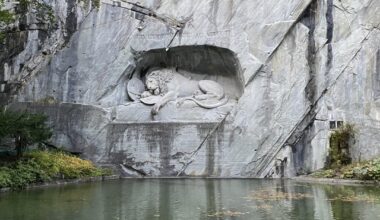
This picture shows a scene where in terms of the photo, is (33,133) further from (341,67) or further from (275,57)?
(341,67)

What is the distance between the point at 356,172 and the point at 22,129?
9.04 metres

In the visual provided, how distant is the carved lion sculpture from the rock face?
30cm

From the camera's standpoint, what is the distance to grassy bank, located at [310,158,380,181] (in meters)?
13.5

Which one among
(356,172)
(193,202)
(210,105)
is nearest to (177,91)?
(210,105)

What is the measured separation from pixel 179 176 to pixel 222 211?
323 inches

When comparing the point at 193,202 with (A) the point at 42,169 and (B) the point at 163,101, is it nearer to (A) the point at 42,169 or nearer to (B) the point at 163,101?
(A) the point at 42,169

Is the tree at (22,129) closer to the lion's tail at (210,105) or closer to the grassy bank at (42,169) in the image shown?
the grassy bank at (42,169)

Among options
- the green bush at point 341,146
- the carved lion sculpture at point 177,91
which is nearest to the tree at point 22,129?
the carved lion sculpture at point 177,91

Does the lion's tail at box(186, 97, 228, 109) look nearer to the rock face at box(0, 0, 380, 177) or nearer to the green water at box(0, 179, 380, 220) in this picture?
the rock face at box(0, 0, 380, 177)

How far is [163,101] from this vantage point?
17.9m

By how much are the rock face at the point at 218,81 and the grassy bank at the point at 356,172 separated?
0.69 meters

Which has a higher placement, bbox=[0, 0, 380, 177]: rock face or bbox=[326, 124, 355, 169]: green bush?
bbox=[0, 0, 380, 177]: rock face

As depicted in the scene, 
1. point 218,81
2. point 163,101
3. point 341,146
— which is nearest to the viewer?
point 341,146

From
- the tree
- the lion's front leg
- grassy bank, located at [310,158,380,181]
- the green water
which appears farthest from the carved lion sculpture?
the green water
